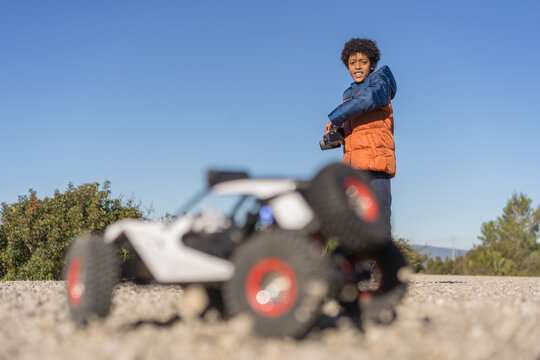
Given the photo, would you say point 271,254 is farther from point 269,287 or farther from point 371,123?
point 371,123

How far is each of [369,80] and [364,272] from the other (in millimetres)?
2545

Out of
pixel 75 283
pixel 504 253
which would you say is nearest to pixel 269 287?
pixel 75 283

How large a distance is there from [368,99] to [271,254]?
275cm

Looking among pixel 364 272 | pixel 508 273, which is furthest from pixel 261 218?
pixel 508 273

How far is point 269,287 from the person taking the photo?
314cm

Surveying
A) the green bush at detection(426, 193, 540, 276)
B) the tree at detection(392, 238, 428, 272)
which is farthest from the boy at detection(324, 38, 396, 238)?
the green bush at detection(426, 193, 540, 276)

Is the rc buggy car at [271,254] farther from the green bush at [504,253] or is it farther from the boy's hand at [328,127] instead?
the green bush at [504,253]

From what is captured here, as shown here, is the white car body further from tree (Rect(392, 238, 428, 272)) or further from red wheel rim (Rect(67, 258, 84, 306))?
tree (Rect(392, 238, 428, 272))

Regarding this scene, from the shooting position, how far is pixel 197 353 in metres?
2.81

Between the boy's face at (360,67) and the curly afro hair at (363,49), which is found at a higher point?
the curly afro hair at (363,49)

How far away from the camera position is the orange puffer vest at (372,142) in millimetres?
5441

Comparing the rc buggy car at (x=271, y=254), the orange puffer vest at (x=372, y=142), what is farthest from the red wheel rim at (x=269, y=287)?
the orange puffer vest at (x=372, y=142)

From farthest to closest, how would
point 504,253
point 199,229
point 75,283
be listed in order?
point 504,253 → point 75,283 → point 199,229

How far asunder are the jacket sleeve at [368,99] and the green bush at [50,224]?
25.8 ft
